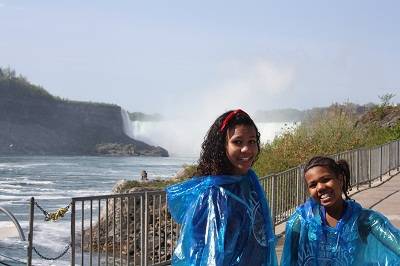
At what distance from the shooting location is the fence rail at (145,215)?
6.26m

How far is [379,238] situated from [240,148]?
2.57ft

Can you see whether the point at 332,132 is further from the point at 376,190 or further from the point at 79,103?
the point at 79,103

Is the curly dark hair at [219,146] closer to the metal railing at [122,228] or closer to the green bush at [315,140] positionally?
the metal railing at [122,228]

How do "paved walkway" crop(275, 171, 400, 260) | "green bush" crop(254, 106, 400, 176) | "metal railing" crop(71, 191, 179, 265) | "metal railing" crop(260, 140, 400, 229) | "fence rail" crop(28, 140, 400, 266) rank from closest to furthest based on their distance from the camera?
"metal railing" crop(71, 191, 179, 265)
"fence rail" crop(28, 140, 400, 266)
"metal railing" crop(260, 140, 400, 229)
"paved walkway" crop(275, 171, 400, 260)
"green bush" crop(254, 106, 400, 176)

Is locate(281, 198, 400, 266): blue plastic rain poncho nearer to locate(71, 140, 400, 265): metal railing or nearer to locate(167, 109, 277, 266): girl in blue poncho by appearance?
locate(167, 109, 277, 266): girl in blue poncho

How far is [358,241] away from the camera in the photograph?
3.17 meters

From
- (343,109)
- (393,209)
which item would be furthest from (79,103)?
(393,209)

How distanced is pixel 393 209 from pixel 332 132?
7.83 m

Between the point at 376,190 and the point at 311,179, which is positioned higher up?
the point at 311,179

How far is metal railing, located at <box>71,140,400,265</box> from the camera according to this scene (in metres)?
6.27

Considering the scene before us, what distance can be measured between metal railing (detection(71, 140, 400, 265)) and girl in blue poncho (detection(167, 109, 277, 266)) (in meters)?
2.54

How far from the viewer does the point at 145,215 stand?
674 cm

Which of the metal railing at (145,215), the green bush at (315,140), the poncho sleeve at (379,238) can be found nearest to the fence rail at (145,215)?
the metal railing at (145,215)

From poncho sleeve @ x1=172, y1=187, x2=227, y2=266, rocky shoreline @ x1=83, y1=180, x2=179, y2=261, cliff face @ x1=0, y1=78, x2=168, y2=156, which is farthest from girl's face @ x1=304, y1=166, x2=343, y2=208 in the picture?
cliff face @ x1=0, y1=78, x2=168, y2=156
